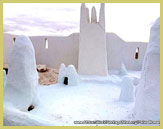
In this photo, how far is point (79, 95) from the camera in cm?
1042

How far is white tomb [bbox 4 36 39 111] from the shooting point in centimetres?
685

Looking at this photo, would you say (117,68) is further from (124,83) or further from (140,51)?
(124,83)

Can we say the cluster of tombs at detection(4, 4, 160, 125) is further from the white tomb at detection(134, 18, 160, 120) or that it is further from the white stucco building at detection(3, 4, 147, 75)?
the white stucco building at detection(3, 4, 147, 75)

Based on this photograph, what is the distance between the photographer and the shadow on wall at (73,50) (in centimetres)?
1914

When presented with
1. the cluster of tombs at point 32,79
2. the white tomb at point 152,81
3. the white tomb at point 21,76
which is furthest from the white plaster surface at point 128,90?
the white tomb at point 21,76

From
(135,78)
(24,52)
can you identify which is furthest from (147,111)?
(135,78)

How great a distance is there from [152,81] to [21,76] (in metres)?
5.22

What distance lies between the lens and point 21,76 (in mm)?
7074

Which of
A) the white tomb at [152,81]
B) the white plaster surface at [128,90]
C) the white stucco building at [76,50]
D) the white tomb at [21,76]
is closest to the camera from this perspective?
the white tomb at [152,81]

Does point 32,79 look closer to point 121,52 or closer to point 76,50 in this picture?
point 76,50

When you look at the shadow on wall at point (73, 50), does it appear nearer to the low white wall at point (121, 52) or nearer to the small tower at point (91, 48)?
the low white wall at point (121, 52)

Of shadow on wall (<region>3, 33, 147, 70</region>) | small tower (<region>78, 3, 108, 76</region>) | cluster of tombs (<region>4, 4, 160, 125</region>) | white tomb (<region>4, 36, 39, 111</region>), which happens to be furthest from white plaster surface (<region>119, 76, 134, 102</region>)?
shadow on wall (<region>3, 33, 147, 70</region>)

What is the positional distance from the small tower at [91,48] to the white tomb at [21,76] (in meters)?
8.61

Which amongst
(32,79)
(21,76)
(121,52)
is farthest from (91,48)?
(21,76)
